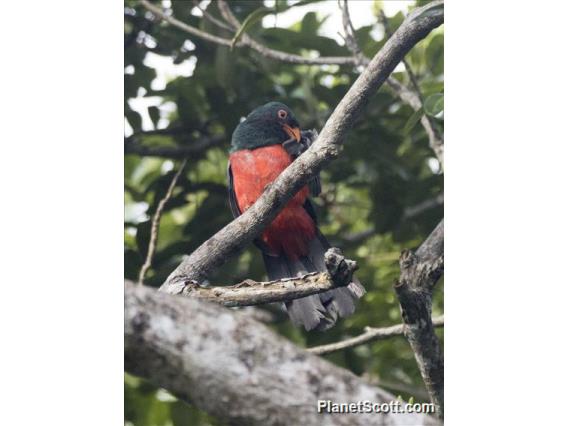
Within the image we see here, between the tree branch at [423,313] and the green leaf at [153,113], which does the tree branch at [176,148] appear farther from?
the tree branch at [423,313]

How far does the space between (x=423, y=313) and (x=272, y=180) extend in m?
1.17

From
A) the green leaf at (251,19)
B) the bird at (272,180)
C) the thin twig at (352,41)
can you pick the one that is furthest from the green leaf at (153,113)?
the thin twig at (352,41)

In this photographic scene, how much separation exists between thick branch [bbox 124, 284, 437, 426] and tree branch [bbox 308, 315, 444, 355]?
1527 millimetres

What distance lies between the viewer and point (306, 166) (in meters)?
3.76

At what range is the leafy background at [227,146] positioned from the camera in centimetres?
A: 403

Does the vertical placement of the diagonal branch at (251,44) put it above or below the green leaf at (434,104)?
above

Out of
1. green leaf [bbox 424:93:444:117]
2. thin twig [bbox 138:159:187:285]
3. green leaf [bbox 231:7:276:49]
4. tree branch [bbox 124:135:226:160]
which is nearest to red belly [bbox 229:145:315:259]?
tree branch [bbox 124:135:226:160]

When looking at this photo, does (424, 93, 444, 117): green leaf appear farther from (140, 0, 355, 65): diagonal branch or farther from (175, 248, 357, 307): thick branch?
(175, 248, 357, 307): thick branch

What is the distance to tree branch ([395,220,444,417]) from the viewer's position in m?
3.34

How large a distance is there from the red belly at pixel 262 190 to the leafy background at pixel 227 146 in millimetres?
117

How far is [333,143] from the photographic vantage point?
371 centimetres

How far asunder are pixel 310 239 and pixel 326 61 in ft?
3.07

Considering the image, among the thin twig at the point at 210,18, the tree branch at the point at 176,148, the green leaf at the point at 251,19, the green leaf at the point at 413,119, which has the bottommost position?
the green leaf at the point at 413,119
